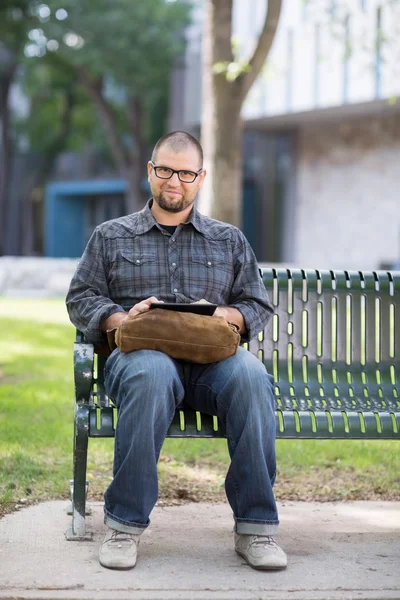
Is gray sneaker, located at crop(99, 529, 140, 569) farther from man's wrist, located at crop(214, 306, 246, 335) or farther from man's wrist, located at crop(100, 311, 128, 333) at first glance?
man's wrist, located at crop(214, 306, 246, 335)

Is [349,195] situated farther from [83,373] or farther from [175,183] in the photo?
[83,373]

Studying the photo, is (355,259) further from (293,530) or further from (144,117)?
(293,530)

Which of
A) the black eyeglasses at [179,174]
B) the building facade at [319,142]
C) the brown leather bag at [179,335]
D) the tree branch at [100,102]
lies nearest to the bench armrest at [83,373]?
the brown leather bag at [179,335]

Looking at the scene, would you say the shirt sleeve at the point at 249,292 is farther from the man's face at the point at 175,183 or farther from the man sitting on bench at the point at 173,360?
the man's face at the point at 175,183

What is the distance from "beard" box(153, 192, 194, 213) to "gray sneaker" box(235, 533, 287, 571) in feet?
4.57

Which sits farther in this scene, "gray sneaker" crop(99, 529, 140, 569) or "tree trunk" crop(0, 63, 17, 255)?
"tree trunk" crop(0, 63, 17, 255)

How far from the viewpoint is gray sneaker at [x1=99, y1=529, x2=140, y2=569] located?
3.47 m

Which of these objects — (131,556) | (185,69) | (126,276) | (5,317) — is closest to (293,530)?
(131,556)

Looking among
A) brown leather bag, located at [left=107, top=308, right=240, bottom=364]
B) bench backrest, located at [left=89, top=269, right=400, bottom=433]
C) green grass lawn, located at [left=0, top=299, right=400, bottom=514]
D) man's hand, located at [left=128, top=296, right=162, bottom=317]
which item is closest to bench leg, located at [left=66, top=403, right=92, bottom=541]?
brown leather bag, located at [left=107, top=308, right=240, bottom=364]

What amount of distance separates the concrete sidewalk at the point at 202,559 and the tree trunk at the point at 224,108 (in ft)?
19.0

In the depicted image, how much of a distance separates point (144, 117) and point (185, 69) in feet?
21.6

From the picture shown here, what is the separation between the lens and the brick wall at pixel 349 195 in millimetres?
23141

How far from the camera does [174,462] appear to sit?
540 centimetres

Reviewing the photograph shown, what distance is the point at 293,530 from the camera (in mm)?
4152
